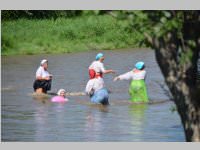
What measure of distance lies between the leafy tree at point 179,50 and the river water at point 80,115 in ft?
2.39

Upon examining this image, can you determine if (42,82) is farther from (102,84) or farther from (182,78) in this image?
(182,78)

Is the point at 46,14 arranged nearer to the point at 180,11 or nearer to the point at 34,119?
the point at 34,119

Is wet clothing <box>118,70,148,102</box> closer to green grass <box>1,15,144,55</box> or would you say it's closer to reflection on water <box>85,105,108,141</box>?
reflection on water <box>85,105,108,141</box>

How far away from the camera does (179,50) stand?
9.46 m

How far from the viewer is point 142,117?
17.2m

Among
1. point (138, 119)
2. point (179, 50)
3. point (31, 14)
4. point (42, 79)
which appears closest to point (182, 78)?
point (179, 50)

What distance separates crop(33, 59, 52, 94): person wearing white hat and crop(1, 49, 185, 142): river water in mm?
399

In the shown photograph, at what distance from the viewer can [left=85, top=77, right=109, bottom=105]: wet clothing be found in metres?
18.7

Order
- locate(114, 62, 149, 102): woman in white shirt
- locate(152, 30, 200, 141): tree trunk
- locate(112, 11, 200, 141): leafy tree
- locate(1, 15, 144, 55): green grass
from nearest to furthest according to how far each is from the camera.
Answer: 1. locate(112, 11, 200, 141): leafy tree
2. locate(152, 30, 200, 141): tree trunk
3. locate(114, 62, 149, 102): woman in white shirt
4. locate(1, 15, 144, 55): green grass

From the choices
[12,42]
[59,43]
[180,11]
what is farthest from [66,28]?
[180,11]

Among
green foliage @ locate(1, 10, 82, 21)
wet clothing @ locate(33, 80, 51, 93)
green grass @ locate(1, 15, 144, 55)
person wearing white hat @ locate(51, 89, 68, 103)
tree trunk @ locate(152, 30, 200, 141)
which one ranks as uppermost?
green foliage @ locate(1, 10, 82, 21)

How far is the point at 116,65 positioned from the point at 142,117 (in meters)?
12.0

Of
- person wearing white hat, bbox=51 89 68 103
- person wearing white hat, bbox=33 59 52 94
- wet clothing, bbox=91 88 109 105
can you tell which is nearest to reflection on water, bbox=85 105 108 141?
wet clothing, bbox=91 88 109 105

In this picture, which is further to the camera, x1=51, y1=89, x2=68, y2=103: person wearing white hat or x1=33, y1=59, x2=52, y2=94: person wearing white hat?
x1=33, y1=59, x2=52, y2=94: person wearing white hat
